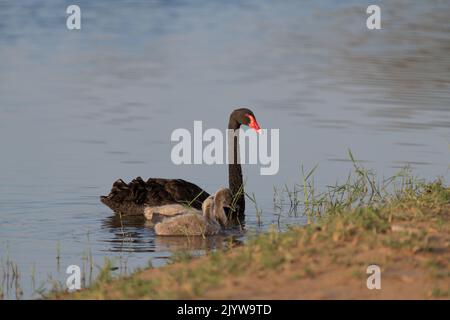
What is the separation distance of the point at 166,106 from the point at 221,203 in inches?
193

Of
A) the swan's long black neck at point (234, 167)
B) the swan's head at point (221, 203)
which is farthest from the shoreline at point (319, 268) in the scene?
the swan's long black neck at point (234, 167)

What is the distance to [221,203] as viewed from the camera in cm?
1148

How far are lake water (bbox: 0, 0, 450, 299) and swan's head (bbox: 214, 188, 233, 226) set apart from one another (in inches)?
10.3

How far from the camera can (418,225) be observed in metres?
7.80

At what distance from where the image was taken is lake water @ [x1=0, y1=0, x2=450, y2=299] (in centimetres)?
1132

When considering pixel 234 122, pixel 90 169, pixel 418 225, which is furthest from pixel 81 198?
pixel 418 225

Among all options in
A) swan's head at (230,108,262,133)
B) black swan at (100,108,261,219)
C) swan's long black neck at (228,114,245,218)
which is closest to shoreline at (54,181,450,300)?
black swan at (100,108,261,219)

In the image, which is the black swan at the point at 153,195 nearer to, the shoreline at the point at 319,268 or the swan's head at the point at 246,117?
the swan's head at the point at 246,117

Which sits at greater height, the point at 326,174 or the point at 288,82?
the point at 288,82

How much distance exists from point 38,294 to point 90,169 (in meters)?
4.90

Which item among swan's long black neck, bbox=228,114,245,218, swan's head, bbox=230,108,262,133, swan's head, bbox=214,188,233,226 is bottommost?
swan's head, bbox=214,188,233,226

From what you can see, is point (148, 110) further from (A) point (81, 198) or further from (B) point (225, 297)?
(B) point (225, 297)

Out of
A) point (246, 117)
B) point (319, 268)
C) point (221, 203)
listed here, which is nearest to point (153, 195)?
point (221, 203)

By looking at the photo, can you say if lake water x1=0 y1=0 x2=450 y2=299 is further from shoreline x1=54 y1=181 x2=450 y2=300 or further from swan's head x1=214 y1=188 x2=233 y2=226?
shoreline x1=54 y1=181 x2=450 y2=300
